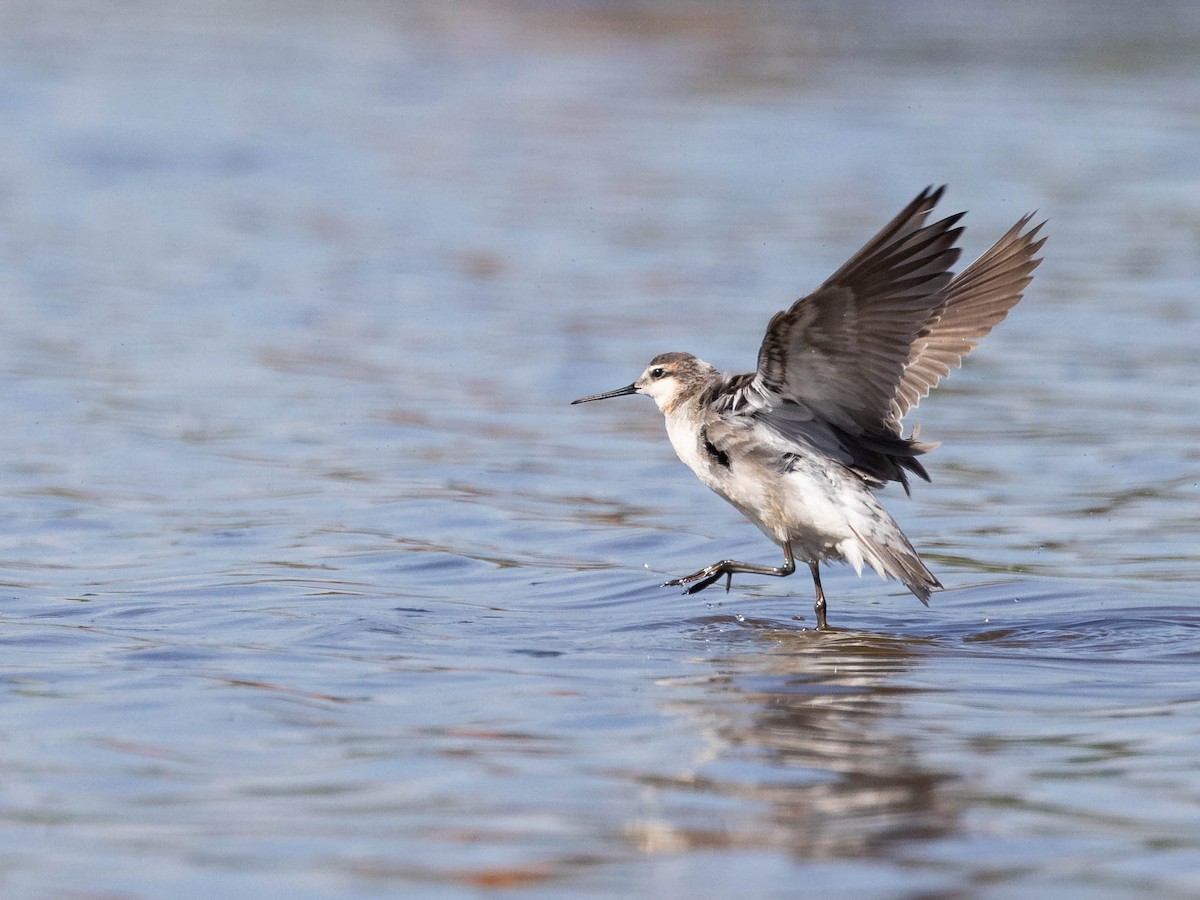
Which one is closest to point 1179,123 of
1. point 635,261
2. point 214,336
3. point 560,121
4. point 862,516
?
point 560,121

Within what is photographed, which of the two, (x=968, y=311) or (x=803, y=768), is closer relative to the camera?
(x=803, y=768)

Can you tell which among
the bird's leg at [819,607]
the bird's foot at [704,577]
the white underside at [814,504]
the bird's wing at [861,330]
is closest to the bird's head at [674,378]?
the white underside at [814,504]

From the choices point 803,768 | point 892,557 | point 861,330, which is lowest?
point 803,768

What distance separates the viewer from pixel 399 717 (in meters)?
6.10

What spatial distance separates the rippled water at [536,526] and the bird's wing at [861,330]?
95cm

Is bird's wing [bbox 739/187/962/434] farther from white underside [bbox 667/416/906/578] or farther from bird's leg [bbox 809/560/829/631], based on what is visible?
bird's leg [bbox 809/560/829/631]

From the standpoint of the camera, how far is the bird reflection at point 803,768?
16.7 feet

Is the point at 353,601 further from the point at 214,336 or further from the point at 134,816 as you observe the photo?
the point at 214,336

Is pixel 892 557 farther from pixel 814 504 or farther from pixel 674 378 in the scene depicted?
pixel 674 378

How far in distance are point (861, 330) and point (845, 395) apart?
1.42ft

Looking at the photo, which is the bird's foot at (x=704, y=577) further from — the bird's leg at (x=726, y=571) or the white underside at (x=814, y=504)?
the white underside at (x=814, y=504)

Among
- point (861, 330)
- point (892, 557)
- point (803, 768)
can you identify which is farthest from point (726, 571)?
point (803, 768)

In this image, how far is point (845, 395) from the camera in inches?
300

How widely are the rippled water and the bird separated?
1.36 ft
